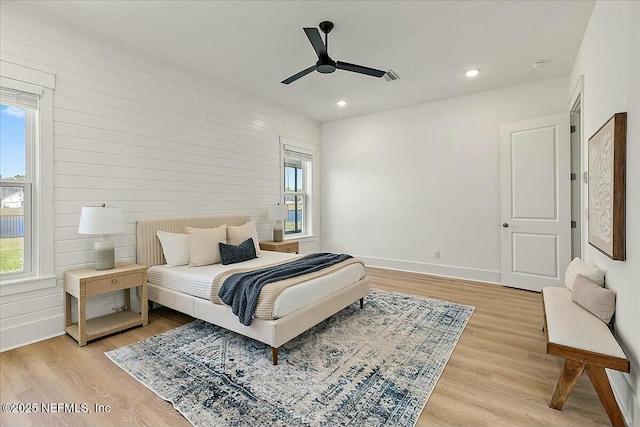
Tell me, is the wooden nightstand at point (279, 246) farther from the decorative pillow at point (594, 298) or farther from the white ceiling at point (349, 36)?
the decorative pillow at point (594, 298)

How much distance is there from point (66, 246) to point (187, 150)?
172 cm

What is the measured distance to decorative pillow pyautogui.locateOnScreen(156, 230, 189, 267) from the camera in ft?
11.4

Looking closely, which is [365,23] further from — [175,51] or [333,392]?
[333,392]

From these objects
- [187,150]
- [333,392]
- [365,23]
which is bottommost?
[333,392]

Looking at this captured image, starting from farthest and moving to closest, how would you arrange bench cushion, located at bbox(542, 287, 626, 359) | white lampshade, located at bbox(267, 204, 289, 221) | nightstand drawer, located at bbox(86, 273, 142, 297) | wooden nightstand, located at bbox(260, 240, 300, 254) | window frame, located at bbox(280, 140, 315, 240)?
1. window frame, located at bbox(280, 140, 315, 240)
2. white lampshade, located at bbox(267, 204, 289, 221)
3. wooden nightstand, located at bbox(260, 240, 300, 254)
4. nightstand drawer, located at bbox(86, 273, 142, 297)
5. bench cushion, located at bbox(542, 287, 626, 359)

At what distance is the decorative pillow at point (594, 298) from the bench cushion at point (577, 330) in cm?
4

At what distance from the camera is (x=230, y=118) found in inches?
179

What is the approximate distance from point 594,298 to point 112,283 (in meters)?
3.97

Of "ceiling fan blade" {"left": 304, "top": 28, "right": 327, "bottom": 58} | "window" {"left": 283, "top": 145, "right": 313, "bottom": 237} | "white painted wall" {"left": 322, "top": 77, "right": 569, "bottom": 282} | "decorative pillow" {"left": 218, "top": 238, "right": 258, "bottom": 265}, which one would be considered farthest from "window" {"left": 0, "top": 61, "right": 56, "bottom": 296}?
"white painted wall" {"left": 322, "top": 77, "right": 569, "bottom": 282}

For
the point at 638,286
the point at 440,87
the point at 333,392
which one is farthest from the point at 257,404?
the point at 440,87

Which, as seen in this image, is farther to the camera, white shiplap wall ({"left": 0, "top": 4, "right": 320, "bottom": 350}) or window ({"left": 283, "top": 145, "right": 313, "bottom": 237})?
window ({"left": 283, "top": 145, "right": 313, "bottom": 237})

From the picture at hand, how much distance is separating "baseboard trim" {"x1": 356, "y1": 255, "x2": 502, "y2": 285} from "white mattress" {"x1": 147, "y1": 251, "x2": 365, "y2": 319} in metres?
2.20

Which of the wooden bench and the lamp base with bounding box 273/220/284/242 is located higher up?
the lamp base with bounding box 273/220/284/242

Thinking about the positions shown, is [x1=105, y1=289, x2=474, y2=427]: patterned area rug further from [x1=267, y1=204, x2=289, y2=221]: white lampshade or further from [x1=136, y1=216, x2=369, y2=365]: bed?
[x1=267, y1=204, x2=289, y2=221]: white lampshade
